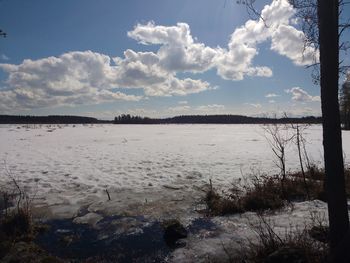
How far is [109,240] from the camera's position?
6273 millimetres

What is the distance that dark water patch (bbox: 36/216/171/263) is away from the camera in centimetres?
559

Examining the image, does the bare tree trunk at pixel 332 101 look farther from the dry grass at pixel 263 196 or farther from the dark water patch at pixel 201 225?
the dry grass at pixel 263 196

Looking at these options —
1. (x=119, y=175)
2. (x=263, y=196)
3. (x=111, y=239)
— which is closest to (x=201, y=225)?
(x=111, y=239)

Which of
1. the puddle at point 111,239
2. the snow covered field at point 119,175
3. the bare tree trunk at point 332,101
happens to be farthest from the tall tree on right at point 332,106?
the snow covered field at point 119,175

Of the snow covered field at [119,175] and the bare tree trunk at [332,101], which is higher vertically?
the bare tree trunk at [332,101]

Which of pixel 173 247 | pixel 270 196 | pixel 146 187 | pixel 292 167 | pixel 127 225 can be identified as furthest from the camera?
pixel 292 167

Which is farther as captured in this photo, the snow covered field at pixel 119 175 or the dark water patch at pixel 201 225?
the snow covered field at pixel 119 175

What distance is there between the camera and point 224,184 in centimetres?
1070

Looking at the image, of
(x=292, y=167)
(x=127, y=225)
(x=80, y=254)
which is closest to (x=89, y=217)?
(x=127, y=225)

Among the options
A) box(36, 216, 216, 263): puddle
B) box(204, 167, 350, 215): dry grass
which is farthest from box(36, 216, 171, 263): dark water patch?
box(204, 167, 350, 215): dry grass

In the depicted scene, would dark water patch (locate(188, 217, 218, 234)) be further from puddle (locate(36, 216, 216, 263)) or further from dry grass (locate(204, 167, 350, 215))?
dry grass (locate(204, 167, 350, 215))

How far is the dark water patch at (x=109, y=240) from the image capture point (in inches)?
220

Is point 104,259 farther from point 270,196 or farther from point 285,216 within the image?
point 270,196

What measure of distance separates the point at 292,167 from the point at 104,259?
10.4 metres
